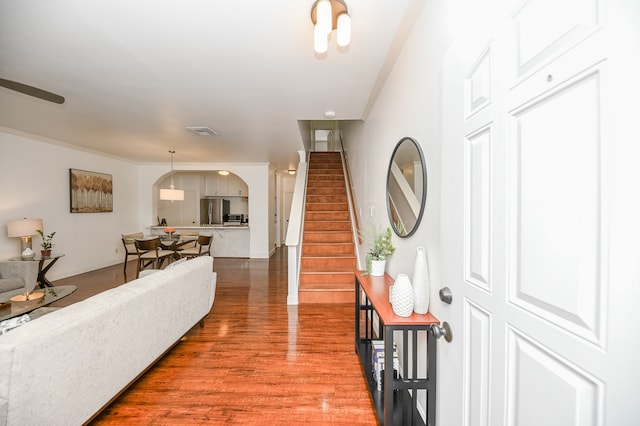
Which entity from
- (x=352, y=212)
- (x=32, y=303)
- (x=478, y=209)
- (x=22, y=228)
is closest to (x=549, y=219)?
(x=478, y=209)

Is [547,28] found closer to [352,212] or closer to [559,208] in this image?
[559,208]

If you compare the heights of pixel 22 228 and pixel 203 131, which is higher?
pixel 203 131

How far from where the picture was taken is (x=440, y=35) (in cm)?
145

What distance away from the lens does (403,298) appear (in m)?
1.51

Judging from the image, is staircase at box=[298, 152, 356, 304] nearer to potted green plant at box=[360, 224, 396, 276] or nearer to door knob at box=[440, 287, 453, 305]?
potted green plant at box=[360, 224, 396, 276]

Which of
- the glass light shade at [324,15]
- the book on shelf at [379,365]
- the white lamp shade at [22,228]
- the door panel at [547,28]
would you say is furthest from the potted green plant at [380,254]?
the white lamp shade at [22,228]

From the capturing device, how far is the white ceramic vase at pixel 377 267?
2.43 m

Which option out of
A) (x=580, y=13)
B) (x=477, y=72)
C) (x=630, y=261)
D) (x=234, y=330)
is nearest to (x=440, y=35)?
(x=477, y=72)

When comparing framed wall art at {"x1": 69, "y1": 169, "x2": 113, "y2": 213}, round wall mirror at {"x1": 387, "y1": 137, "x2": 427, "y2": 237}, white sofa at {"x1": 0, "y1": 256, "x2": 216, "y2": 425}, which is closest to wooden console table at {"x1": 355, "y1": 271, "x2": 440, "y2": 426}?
round wall mirror at {"x1": 387, "y1": 137, "x2": 427, "y2": 237}

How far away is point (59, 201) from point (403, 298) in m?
6.29

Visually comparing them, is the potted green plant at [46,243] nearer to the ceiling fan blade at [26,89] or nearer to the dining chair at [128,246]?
the dining chair at [128,246]

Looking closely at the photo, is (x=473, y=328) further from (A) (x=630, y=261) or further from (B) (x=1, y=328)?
(B) (x=1, y=328)

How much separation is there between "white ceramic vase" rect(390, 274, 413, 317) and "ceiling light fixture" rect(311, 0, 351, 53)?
1.36m

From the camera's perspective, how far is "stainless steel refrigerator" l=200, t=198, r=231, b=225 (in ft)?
27.7
